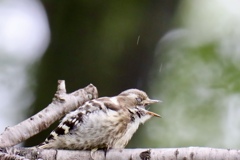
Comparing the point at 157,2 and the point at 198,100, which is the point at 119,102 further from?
the point at 198,100

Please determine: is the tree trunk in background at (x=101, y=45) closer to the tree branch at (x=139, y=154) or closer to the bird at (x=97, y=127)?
the bird at (x=97, y=127)

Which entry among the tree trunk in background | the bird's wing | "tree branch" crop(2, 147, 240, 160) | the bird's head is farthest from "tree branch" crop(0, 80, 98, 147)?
the tree trunk in background

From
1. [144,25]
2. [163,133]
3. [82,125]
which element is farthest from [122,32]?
[163,133]

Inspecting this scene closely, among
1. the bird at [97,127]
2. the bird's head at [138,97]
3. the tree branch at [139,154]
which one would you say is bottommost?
the tree branch at [139,154]

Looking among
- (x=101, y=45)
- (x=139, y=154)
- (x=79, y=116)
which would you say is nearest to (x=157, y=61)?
(x=101, y=45)

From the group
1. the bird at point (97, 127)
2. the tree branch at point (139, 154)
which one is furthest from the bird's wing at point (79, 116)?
the tree branch at point (139, 154)

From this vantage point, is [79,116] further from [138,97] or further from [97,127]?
[138,97]
